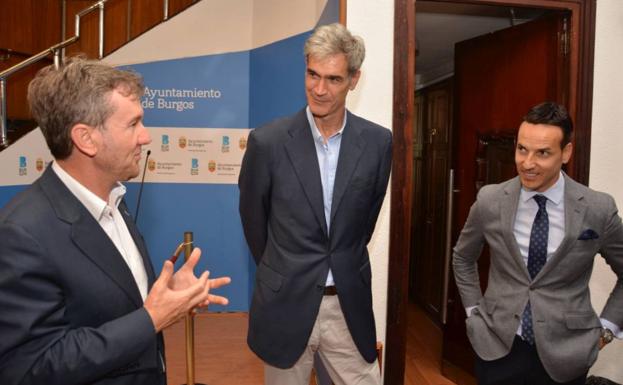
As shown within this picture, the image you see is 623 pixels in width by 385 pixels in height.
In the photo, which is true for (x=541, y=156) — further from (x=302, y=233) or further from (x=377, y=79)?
(x=377, y=79)

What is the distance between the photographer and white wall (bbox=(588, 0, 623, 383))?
8.64 feet

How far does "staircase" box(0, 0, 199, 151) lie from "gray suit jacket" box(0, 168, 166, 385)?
4811mm

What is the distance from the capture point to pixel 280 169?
5.81ft

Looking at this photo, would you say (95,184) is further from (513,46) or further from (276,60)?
(276,60)

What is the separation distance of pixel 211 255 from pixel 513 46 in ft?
9.96

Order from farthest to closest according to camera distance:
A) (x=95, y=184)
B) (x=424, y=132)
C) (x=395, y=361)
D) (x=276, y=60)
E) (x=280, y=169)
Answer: (x=424, y=132) → (x=276, y=60) → (x=395, y=361) → (x=280, y=169) → (x=95, y=184)

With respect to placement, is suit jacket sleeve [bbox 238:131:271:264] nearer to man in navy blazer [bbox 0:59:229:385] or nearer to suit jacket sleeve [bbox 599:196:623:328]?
man in navy blazer [bbox 0:59:229:385]

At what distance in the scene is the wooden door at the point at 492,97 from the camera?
2812 millimetres

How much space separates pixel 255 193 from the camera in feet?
5.98

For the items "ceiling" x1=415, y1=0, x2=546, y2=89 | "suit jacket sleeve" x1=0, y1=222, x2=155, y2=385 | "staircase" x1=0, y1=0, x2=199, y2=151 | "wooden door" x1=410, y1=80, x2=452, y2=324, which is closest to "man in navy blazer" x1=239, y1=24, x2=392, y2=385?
"suit jacket sleeve" x1=0, y1=222, x2=155, y2=385

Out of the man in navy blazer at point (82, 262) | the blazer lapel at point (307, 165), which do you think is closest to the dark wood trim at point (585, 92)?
the blazer lapel at point (307, 165)

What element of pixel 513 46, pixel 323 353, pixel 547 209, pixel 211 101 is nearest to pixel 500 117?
pixel 513 46

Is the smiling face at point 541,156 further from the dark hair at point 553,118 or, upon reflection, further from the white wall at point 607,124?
the white wall at point 607,124

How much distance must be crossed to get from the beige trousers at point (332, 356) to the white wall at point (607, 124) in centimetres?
159
